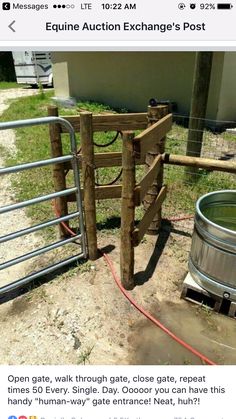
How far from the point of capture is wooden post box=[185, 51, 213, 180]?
516 cm

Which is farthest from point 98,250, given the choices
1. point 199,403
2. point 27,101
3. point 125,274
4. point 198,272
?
point 27,101

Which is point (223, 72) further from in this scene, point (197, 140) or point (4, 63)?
point (4, 63)

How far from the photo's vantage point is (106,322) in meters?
3.12

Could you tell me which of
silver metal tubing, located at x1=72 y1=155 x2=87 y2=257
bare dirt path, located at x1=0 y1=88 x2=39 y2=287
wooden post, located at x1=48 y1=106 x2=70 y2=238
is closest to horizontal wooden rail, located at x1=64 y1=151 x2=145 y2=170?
wooden post, located at x1=48 y1=106 x2=70 y2=238

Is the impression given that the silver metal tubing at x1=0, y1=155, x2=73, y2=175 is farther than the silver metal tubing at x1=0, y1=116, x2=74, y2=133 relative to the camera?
Yes

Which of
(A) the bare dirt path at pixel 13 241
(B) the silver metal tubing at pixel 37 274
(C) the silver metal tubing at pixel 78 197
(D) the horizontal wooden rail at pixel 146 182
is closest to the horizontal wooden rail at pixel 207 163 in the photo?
(D) the horizontal wooden rail at pixel 146 182

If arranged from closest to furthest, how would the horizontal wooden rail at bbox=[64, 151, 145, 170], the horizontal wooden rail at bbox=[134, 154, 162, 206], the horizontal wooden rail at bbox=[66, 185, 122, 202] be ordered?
the horizontal wooden rail at bbox=[134, 154, 162, 206], the horizontal wooden rail at bbox=[64, 151, 145, 170], the horizontal wooden rail at bbox=[66, 185, 122, 202]

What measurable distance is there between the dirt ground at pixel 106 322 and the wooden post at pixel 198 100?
249cm

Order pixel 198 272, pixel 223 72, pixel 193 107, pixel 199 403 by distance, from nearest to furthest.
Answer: pixel 199 403 → pixel 198 272 → pixel 193 107 → pixel 223 72

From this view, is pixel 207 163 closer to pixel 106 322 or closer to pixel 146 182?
pixel 146 182

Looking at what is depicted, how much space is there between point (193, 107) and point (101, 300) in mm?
3584

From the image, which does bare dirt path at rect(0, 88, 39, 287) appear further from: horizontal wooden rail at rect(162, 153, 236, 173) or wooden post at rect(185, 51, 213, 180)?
wooden post at rect(185, 51, 213, 180)

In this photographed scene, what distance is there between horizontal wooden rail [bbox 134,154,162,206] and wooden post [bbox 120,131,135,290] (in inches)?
2.0

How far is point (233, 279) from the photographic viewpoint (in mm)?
3000
